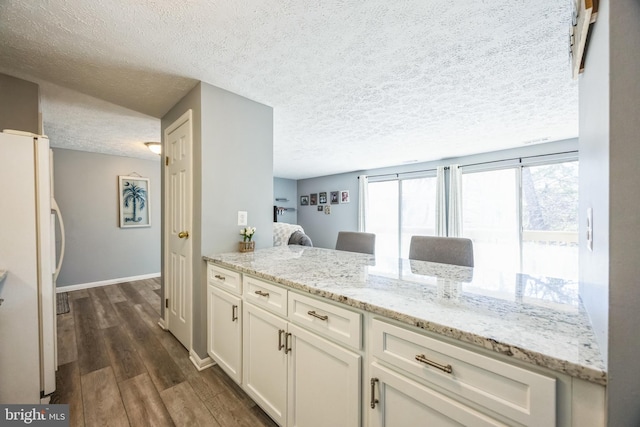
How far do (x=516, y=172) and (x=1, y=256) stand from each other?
5527 millimetres

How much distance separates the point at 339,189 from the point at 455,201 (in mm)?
2831

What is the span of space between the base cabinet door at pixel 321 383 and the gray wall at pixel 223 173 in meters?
1.07

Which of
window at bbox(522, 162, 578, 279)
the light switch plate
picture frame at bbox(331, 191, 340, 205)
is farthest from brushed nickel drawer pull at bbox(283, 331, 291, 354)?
picture frame at bbox(331, 191, 340, 205)

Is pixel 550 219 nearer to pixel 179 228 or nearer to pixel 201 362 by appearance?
pixel 201 362

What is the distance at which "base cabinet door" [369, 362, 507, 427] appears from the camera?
2.30ft

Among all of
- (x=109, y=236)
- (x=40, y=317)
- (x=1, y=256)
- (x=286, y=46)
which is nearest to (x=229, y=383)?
(x=40, y=317)

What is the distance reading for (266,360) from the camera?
135 cm

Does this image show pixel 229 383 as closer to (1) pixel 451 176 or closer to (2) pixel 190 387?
(2) pixel 190 387

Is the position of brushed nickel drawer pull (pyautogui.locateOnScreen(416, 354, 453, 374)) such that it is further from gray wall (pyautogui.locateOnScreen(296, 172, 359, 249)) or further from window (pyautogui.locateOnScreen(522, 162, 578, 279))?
gray wall (pyautogui.locateOnScreen(296, 172, 359, 249))

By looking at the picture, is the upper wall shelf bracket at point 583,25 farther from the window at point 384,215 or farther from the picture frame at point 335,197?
the picture frame at point 335,197

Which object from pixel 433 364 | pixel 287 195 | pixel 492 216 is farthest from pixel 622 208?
pixel 287 195

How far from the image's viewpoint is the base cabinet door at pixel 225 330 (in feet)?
5.08

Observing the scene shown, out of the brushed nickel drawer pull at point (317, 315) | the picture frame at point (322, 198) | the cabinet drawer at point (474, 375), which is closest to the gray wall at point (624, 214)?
the cabinet drawer at point (474, 375)

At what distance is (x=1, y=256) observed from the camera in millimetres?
1323
